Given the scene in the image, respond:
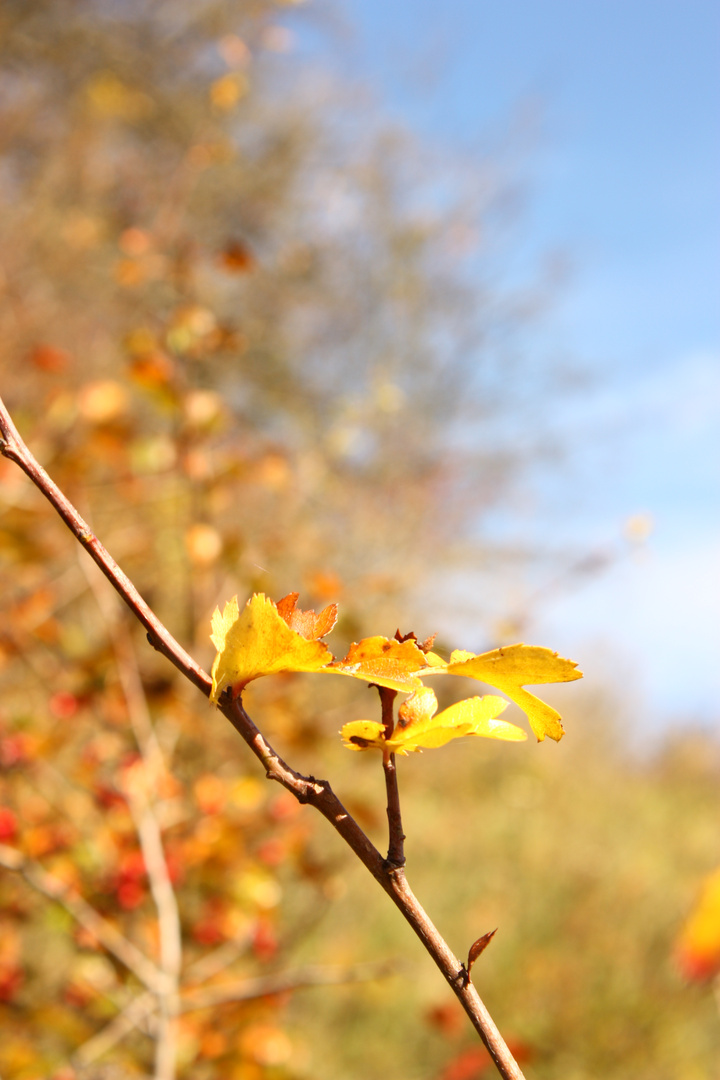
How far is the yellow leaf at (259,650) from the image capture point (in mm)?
230

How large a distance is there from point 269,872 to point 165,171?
14.8ft

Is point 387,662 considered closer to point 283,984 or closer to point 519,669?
point 519,669

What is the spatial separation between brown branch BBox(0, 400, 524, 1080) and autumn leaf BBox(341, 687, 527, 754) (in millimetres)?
19

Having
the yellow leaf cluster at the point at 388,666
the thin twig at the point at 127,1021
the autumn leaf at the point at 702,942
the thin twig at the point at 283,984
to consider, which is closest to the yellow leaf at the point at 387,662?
the yellow leaf cluster at the point at 388,666

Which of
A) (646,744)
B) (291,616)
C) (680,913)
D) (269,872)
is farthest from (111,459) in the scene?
(646,744)

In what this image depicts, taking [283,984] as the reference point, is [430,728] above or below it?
below

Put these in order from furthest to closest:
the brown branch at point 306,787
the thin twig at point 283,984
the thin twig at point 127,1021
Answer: the thin twig at point 127,1021
the thin twig at point 283,984
the brown branch at point 306,787

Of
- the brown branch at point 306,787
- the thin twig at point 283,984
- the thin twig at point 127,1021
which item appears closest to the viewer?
the brown branch at point 306,787

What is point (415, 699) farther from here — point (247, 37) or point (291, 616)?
point (247, 37)

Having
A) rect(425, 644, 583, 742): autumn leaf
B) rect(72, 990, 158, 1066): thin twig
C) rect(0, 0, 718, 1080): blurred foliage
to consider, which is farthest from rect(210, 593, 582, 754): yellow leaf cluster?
rect(72, 990, 158, 1066): thin twig

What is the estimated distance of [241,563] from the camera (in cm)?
112

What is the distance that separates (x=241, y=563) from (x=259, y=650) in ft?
2.92

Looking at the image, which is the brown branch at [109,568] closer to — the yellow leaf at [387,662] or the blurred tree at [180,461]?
the yellow leaf at [387,662]

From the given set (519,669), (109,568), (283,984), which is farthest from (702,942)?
(283,984)
